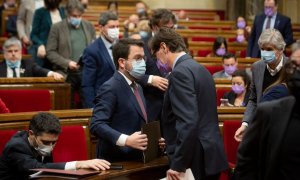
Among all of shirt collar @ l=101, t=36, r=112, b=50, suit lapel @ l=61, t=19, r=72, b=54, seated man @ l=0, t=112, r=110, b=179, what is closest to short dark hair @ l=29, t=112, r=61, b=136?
seated man @ l=0, t=112, r=110, b=179

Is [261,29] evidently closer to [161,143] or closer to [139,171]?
[161,143]

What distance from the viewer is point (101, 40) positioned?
6.18 m

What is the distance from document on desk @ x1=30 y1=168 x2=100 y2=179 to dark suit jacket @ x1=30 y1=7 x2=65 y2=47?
422cm

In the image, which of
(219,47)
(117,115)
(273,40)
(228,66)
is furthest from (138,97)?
(219,47)

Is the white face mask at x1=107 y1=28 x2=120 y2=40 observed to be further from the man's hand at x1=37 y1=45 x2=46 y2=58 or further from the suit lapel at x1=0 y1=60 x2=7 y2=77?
the man's hand at x1=37 y1=45 x2=46 y2=58

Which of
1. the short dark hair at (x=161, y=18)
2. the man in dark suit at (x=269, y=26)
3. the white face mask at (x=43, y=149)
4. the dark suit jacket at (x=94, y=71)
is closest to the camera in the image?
the white face mask at (x=43, y=149)

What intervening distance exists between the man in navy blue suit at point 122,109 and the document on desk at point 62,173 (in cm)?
37

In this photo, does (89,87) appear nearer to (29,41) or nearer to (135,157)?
(135,157)

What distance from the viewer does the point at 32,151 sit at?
4.35 metres

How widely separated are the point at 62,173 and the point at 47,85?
9.28 feet

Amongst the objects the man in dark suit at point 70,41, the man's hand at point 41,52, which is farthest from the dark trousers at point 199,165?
the man's hand at point 41,52

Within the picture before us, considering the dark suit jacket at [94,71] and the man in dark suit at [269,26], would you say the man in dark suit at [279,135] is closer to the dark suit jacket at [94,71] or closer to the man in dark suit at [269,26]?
the dark suit jacket at [94,71]

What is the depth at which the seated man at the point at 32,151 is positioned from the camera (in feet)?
13.8

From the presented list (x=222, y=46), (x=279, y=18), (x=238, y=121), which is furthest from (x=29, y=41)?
(x=238, y=121)
